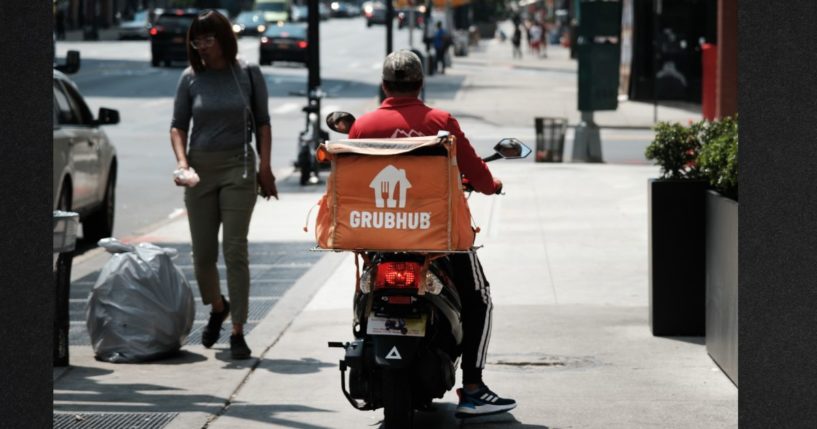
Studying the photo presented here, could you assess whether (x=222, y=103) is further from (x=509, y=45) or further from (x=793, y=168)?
(x=509, y=45)

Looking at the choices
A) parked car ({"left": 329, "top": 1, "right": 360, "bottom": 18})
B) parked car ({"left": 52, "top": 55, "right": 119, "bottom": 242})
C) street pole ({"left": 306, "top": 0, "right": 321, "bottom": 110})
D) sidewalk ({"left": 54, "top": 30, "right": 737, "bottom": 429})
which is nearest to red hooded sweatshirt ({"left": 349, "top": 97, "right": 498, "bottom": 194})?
sidewalk ({"left": 54, "top": 30, "right": 737, "bottom": 429})

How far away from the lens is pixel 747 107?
505 centimetres

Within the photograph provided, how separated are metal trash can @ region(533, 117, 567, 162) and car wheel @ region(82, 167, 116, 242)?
881cm

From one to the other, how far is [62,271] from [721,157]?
142 inches

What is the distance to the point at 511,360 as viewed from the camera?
845cm

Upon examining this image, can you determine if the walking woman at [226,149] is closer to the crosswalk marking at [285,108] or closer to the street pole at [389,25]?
the crosswalk marking at [285,108]

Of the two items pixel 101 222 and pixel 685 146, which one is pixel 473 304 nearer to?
pixel 685 146

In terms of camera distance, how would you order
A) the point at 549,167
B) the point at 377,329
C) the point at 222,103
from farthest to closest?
the point at 549,167
the point at 222,103
the point at 377,329

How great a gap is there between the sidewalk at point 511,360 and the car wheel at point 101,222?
0.56m

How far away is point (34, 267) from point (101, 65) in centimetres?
5028

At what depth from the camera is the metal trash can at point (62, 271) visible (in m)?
8.11

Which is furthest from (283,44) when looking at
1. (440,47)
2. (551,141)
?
(551,141)

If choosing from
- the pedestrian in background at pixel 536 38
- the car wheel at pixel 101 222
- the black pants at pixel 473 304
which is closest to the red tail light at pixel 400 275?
the black pants at pixel 473 304

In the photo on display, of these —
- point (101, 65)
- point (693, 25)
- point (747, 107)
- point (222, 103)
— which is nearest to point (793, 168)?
point (747, 107)
